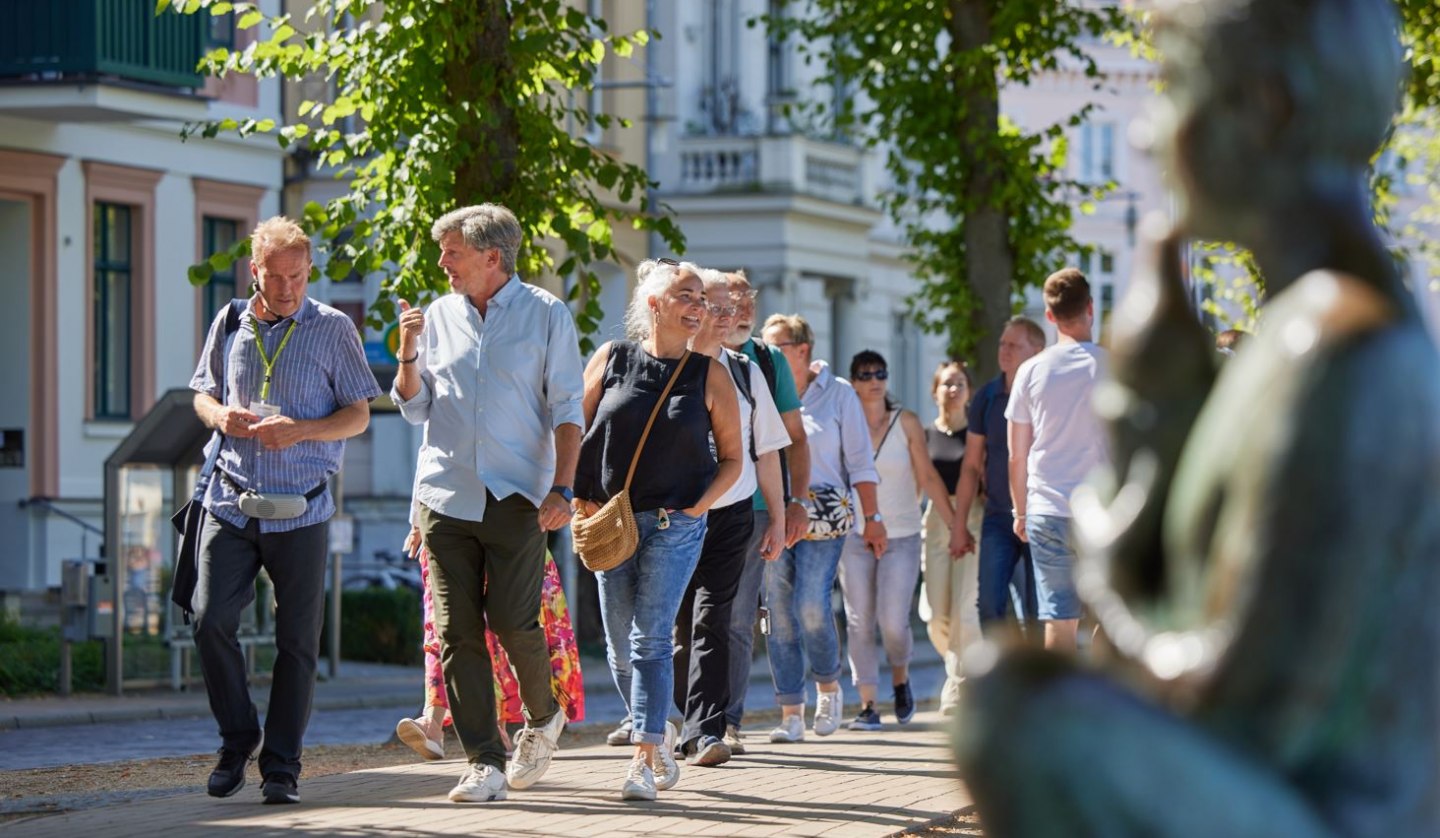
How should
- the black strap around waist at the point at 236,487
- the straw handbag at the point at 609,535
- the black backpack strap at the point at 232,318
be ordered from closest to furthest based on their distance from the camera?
the black strap around waist at the point at 236,487
the straw handbag at the point at 609,535
the black backpack strap at the point at 232,318

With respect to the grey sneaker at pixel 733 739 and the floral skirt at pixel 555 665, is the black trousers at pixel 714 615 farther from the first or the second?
the floral skirt at pixel 555 665

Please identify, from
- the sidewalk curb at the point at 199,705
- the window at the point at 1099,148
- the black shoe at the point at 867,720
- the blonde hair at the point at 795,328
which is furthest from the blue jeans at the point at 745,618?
the window at the point at 1099,148

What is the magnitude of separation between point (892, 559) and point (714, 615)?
312 cm

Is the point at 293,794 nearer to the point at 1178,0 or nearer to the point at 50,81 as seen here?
the point at 1178,0

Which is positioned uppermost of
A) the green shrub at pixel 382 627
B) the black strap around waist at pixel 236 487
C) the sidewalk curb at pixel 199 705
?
the black strap around waist at pixel 236 487

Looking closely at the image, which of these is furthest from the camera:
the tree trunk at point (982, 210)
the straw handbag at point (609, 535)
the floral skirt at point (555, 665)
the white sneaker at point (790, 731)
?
the tree trunk at point (982, 210)

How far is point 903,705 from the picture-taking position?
13.9 meters

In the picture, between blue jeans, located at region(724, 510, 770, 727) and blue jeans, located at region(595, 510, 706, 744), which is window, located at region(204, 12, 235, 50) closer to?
blue jeans, located at region(724, 510, 770, 727)

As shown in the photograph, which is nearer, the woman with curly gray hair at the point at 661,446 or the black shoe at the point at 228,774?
the black shoe at the point at 228,774

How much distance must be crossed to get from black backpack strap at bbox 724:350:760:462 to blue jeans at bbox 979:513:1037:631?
144 cm

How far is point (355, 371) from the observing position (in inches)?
383

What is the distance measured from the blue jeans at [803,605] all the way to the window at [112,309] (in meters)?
17.7

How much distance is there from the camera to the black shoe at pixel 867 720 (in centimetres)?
1330

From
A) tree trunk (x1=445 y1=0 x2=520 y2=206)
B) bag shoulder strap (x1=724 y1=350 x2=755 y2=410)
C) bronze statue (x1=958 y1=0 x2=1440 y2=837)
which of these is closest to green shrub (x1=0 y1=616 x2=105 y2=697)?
tree trunk (x1=445 y1=0 x2=520 y2=206)
